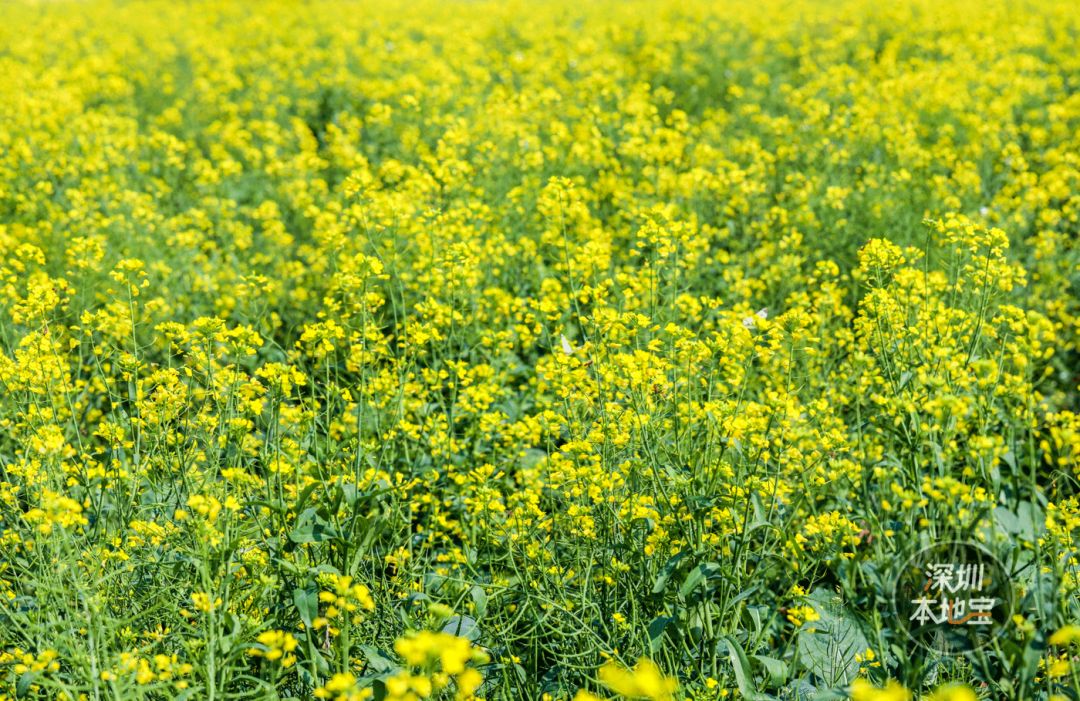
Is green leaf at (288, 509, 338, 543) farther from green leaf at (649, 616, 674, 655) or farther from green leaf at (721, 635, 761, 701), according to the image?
green leaf at (721, 635, 761, 701)

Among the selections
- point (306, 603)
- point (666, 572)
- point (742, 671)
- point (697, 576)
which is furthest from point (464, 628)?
point (742, 671)

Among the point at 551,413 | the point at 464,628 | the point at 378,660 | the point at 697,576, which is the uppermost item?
the point at 551,413

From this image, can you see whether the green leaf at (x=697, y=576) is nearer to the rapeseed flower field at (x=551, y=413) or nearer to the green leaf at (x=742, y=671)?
the rapeseed flower field at (x=551, y=413)

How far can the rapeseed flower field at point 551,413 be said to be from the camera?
282 centimetres

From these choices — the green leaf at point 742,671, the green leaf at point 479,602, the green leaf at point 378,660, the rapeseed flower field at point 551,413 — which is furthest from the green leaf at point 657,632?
the green leaf at point 378,660

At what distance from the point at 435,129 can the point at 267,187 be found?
1.31m

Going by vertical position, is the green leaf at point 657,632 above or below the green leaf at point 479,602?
below

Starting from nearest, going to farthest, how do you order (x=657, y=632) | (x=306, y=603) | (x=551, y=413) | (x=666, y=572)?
1. (x=306, y=603)
2. (x=657, y=632)
3. (x=666, y=572)
4. (x=551, y=413)

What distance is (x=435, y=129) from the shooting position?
7.30m

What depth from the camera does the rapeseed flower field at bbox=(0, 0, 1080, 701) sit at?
2.82 metres

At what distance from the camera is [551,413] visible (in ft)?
11.1

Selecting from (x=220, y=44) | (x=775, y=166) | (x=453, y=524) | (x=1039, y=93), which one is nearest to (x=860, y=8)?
(x=1039, y=93)

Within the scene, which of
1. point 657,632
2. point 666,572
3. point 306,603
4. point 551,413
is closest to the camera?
point 306,603

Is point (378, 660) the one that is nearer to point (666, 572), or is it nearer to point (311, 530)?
point (311, 530)
